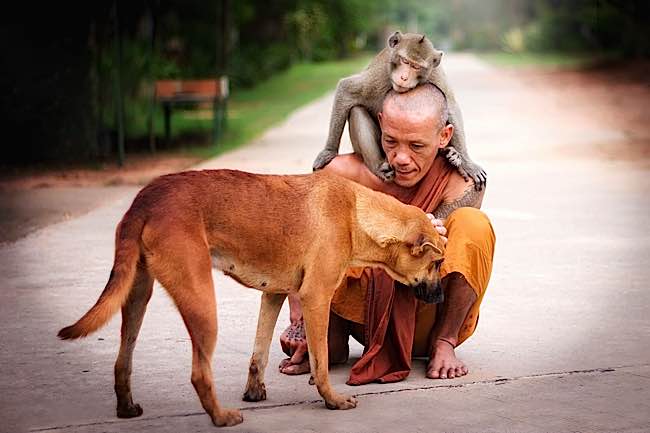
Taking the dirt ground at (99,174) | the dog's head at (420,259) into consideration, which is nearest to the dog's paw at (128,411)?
the dog's head at (420,259)

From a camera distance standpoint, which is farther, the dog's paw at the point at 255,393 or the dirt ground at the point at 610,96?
the dirt ground at the point at 610,96

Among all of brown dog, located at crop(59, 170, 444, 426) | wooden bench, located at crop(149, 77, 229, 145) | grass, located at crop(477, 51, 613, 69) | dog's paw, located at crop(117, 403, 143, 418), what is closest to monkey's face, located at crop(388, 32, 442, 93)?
brown dog, located at crop(59, 170, 444, 426)

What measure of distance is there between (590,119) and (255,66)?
18.3m

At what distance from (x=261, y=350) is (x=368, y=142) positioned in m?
1.38

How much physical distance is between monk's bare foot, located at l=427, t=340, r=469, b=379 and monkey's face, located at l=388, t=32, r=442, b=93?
1302 millimetres

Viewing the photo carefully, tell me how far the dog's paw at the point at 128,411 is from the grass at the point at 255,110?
11.7 meters

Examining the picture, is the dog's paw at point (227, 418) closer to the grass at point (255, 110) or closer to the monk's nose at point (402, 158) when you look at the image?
the monk's nose at point (402, 158)

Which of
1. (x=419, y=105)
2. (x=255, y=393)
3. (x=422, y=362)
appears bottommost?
(x=422, y=362)

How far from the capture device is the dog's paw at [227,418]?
475cm

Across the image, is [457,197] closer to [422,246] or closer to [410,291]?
[410,291]

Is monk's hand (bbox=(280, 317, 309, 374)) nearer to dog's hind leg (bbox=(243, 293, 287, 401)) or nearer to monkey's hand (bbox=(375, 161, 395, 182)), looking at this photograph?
dog's hind leg (bbox=(243, 293, 287, 401))

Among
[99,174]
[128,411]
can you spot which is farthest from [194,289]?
[99,174]

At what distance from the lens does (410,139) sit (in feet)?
18.5

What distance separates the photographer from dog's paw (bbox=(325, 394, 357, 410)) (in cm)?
504
